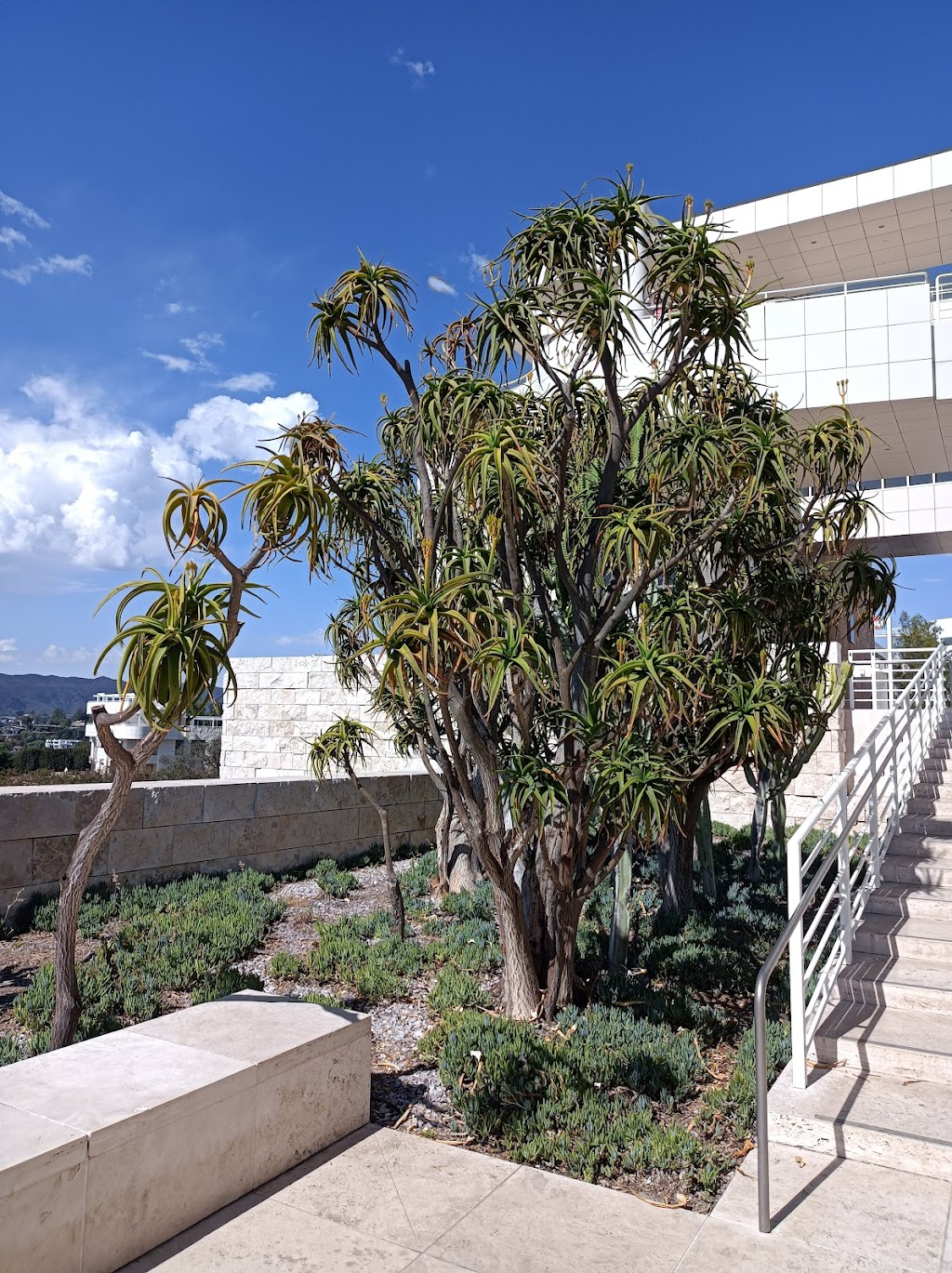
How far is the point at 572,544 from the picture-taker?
6414mm

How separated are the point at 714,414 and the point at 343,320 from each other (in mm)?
2536

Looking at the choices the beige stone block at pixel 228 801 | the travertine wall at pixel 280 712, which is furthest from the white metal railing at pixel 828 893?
the travertine wall at pixel 280 712

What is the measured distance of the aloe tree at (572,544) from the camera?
188 inches

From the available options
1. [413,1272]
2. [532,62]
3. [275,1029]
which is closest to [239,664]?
[532,62]

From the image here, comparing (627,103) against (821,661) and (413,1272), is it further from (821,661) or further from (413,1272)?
(413,1272)

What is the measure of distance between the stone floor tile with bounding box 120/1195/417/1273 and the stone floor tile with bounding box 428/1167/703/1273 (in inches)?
8.1

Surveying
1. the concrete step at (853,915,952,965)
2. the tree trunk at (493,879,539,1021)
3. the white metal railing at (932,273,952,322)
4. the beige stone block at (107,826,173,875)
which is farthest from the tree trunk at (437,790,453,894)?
the white metal railing at (932,273,952,322)

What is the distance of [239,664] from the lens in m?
16.0

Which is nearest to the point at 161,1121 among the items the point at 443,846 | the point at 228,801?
the point at 228,801

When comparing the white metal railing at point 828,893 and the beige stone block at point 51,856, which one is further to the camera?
the beige stone block at point 51,856

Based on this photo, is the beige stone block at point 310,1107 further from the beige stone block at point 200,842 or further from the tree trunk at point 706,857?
the tree trunk at point 706,857

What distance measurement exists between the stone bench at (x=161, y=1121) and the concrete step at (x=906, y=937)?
307 cm

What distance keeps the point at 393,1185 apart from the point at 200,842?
5.51 metres

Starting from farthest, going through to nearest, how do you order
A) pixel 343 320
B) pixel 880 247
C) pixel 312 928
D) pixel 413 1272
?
pixel 880 247 → pixel 312 928 → pixel 343 320 → pixel 413 1272
